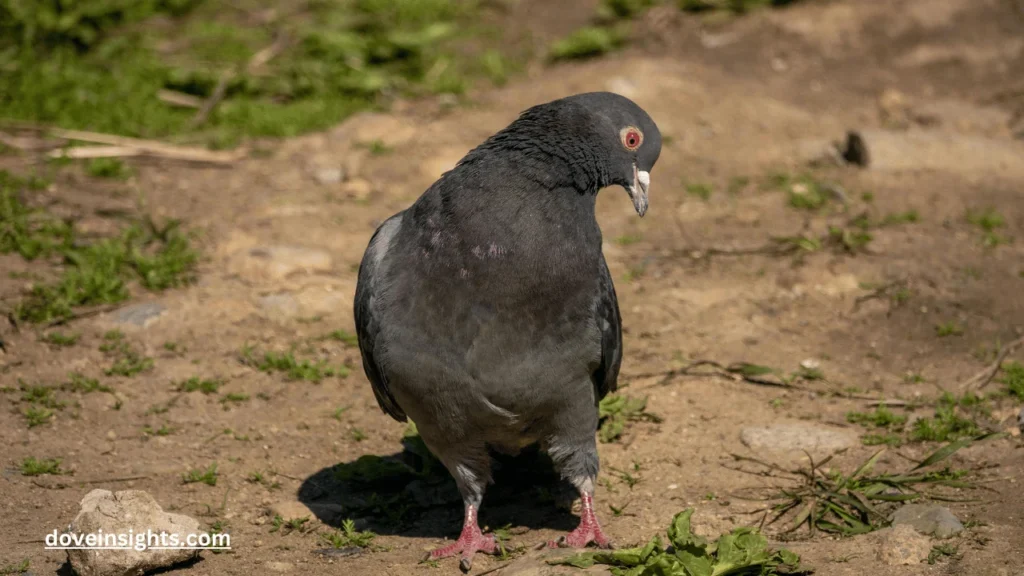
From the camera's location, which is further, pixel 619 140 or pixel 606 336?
pixel 606 336

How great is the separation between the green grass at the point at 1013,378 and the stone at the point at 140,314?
16.1 ft

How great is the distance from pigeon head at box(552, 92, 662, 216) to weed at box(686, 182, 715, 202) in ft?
12.3

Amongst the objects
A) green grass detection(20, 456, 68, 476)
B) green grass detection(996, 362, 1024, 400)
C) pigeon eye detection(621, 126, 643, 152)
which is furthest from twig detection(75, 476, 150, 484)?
green grass detection(996, 362, 1024, 400)

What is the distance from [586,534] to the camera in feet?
16.0

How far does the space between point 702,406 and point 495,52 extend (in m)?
5.67

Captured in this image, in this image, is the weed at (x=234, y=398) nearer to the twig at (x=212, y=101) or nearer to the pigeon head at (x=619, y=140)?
the pigeon head at (x=619, y=140)

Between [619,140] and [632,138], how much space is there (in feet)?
0.20

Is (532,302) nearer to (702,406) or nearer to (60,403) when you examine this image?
(702,406)

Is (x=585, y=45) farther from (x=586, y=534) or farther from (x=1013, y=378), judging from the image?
(x=586, y=534)

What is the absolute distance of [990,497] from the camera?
4895 mm

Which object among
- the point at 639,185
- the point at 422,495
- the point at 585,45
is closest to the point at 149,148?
the point at 585,45

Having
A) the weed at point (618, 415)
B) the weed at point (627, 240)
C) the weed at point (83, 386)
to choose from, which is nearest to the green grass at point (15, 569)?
the weed at point (83, 386)

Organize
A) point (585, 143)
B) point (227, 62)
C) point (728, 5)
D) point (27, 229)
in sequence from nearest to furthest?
point (585, 143) < point (27, 229) < point (227, 62) < point (728, 5)

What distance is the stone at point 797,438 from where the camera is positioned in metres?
5.57
